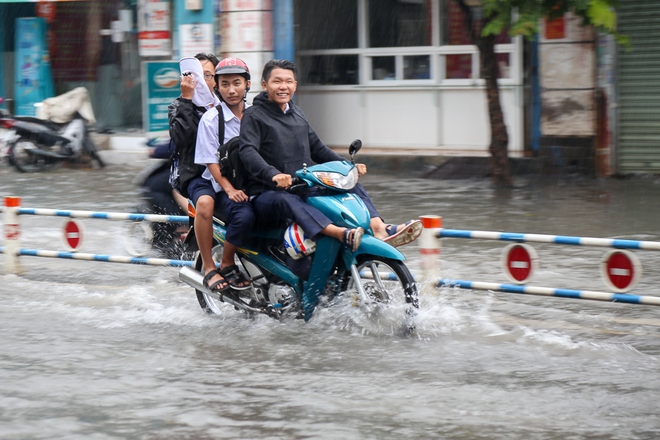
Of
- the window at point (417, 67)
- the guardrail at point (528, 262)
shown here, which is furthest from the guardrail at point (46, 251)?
the window at point (417, 67)

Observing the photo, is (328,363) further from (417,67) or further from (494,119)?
(417,67)

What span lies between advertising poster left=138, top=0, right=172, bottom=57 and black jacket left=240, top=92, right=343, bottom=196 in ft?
36.1

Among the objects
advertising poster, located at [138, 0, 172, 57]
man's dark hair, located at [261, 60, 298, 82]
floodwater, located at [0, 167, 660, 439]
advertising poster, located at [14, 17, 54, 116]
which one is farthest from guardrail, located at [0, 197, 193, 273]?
advertising poster, located at [14, 17, 54, 116]

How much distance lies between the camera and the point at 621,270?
5988mm

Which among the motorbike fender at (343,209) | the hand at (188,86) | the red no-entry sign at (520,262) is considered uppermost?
the hand at (188,86)

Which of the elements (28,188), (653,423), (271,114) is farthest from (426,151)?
(653,423)

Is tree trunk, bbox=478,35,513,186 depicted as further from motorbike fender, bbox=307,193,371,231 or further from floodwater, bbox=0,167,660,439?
motorbike fender, bbox=307,193,371,231

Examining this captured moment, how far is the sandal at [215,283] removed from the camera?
6344 millimetres

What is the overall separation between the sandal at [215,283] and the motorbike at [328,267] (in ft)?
0.22

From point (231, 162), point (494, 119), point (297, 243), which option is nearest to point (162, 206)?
point (231, 162)

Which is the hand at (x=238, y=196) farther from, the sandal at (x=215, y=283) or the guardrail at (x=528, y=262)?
the guardrail at (x=528, y=262)

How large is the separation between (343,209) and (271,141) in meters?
0.68

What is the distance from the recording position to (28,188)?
1415cm

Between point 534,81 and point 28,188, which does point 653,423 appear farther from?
point 28,188
